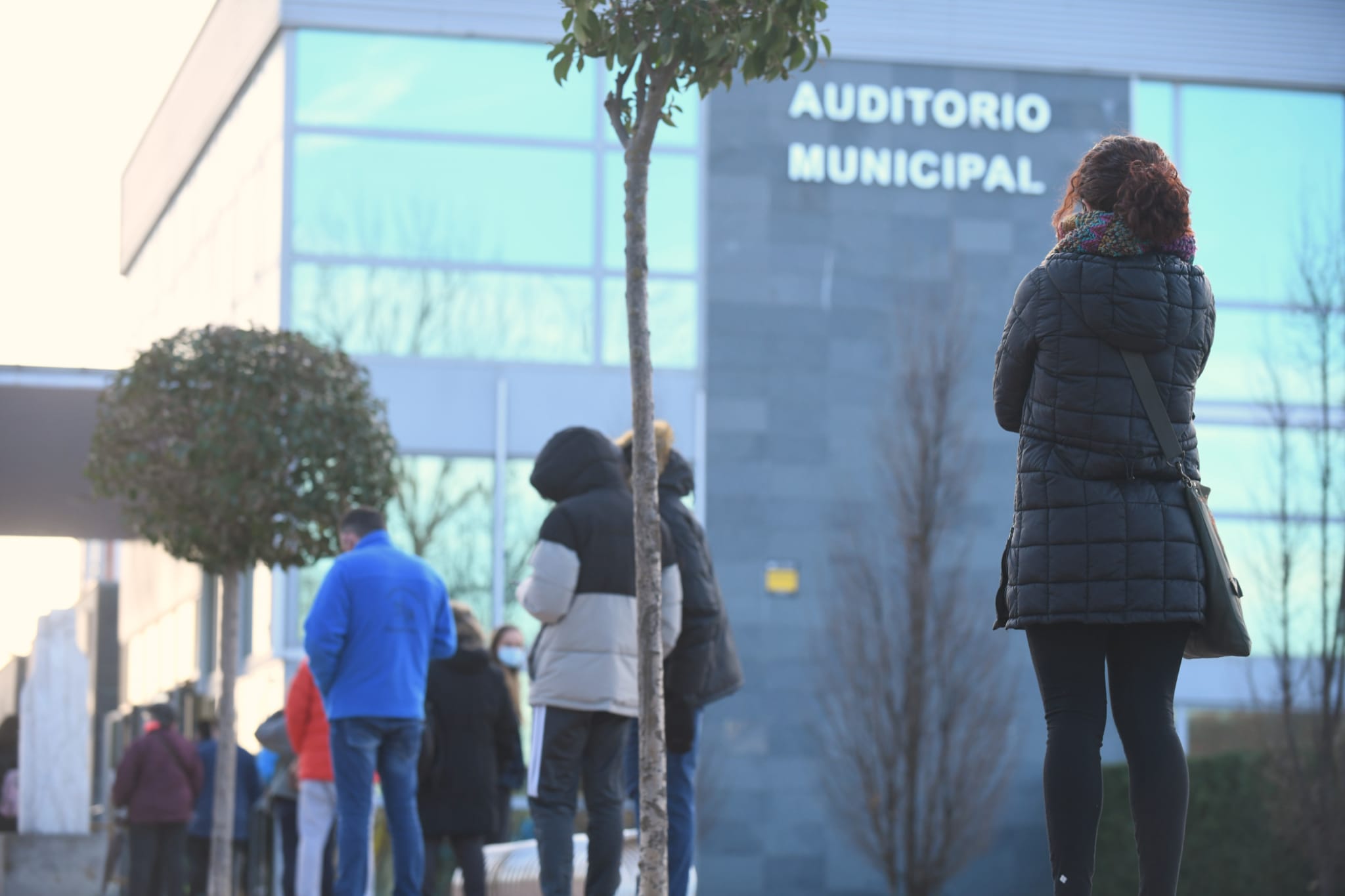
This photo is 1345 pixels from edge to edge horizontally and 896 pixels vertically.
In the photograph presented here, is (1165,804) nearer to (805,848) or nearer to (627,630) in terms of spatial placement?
(627,630)

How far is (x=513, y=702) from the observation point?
10.0m

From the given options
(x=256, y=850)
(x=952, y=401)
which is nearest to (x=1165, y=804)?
(x=256, y=850)

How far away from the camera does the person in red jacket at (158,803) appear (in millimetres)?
12844

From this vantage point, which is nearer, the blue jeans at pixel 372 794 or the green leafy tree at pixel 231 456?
the blue jeans at pixel 372 794

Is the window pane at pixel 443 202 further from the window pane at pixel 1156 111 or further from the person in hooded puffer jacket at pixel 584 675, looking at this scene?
the person in hooded puffer jacket at pixel 584 675

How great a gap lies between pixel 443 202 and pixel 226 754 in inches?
303

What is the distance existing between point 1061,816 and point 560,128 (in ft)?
47.8

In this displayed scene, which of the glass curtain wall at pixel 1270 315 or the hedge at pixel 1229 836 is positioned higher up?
the glass curtain wall at pixel 1270 315

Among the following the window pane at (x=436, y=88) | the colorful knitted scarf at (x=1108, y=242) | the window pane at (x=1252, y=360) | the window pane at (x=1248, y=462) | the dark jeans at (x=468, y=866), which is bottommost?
the dark jeans at (x=468, y=866)

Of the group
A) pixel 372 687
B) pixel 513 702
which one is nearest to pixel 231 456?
pixel 513 702

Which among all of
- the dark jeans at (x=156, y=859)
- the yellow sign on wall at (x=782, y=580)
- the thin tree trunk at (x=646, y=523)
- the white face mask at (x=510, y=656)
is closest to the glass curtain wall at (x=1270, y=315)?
the yellow sign on wall at (x=782, y=580)

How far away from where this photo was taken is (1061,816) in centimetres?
415

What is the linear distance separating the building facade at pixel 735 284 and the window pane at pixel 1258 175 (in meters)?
0.68

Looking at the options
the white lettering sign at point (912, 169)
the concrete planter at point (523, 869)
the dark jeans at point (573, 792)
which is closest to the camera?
the dark jeans at point (573, 792)
